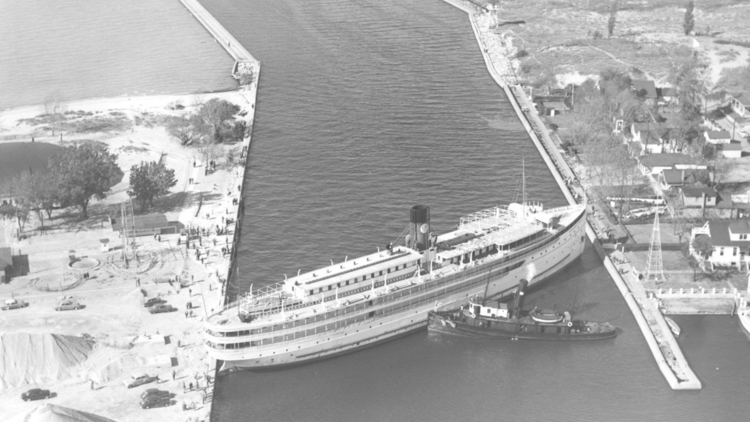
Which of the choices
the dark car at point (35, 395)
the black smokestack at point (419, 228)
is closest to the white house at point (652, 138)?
the black smokestack at point (419, 228)

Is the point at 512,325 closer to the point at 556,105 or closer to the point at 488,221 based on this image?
the point at 488,221

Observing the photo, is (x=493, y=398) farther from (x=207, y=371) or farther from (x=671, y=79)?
(x=671, y=79)

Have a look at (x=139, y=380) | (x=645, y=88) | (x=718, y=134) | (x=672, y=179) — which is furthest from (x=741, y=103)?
(x=139, y=380)

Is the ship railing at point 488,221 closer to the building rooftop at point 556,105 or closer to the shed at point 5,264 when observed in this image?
the shed at point 5,264

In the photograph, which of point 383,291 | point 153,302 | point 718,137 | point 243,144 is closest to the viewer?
point 383,291

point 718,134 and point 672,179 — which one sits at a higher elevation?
point 718,134

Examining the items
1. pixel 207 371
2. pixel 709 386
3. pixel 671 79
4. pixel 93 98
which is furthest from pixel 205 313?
pixel 671 79

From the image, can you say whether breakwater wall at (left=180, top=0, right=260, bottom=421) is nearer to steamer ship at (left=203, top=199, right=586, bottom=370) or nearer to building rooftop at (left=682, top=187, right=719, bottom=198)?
steamer ship at (left=203, top=199, right=586, bottom=370)
